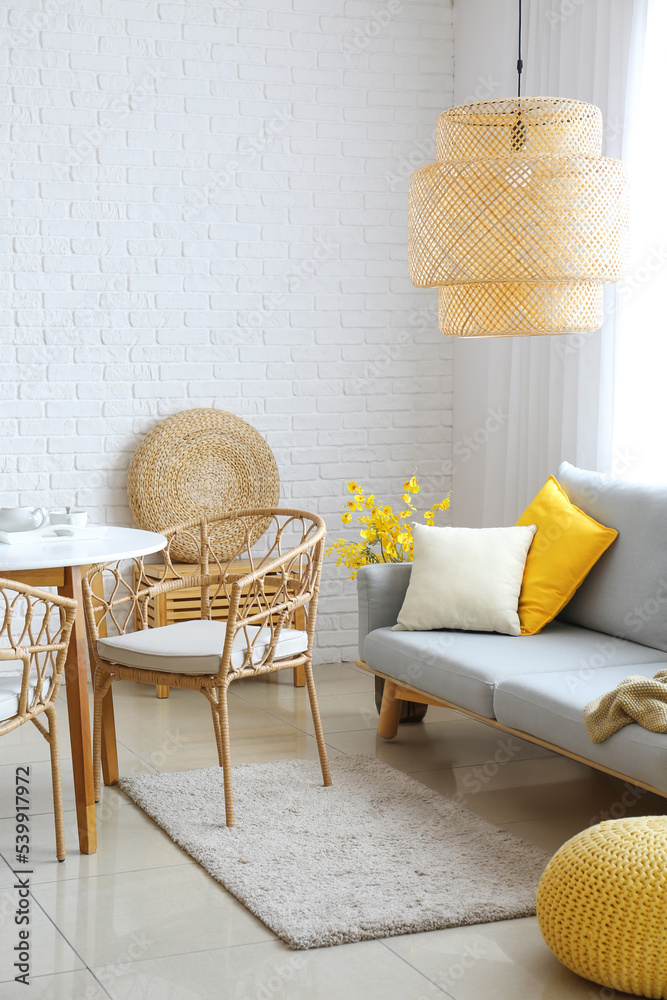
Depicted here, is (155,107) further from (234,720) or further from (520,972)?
(520,972)

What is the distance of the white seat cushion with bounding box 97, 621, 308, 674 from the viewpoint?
9.96 feet

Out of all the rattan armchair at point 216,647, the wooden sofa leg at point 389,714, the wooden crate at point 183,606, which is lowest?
the wooden sofa leg at point 389,714

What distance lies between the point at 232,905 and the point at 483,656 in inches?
43.1

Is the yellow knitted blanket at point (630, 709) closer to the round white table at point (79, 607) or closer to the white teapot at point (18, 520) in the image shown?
the round white table at point (79, 607)

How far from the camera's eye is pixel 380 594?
3816 millimetres

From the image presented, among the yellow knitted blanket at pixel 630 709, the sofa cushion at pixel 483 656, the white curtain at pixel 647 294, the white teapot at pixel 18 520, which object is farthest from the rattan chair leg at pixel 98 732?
the white curtain at pixel 647 294

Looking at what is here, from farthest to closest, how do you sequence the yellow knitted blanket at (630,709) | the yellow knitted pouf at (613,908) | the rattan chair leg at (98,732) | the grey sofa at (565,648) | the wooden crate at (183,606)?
the wooden crate at (183,606) < the rattan chair leg at (98,732) < the grey sofa at (565,648) < the yellow knitted blanket at (630,709) < the yellow knitted pouf at (613,908)

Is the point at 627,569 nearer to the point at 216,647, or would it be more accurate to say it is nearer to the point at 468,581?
the point at 468,581

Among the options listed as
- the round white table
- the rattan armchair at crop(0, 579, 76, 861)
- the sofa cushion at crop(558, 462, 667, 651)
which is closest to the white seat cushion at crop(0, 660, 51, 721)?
the rattan armchair at crop(0, 579, 76, 861)

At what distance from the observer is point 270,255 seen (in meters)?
4.89

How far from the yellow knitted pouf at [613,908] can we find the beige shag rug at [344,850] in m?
0.30

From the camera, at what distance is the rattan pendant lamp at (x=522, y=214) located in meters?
2.83

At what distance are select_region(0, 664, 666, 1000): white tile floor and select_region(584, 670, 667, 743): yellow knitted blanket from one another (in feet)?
1.36

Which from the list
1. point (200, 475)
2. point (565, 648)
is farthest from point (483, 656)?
point (200, 475)
